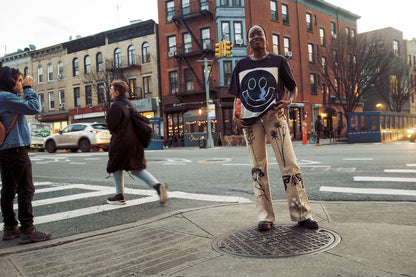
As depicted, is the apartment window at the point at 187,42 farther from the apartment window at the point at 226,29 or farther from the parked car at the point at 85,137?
the parked car at the point at 85,137

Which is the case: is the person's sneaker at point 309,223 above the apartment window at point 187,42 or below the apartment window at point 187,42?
below

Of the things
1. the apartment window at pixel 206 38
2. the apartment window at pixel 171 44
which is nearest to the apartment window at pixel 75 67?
the apartment window at pixel 171 44

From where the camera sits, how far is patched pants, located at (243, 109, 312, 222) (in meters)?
3.41

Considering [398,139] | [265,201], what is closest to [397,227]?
[265,201]

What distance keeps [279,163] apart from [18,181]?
2.56m

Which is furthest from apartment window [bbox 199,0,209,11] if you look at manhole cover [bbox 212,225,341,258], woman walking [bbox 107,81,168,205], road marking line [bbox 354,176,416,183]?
manhole cover [bbox 212,225,341,258]

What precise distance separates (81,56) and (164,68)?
35.0 feet

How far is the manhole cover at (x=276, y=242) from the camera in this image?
9.16ft

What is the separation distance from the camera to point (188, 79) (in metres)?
31.7

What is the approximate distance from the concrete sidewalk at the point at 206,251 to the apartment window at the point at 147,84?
30284 millimetres

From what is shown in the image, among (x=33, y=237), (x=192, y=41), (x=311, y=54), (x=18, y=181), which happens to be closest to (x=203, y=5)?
(x=192, y=41)

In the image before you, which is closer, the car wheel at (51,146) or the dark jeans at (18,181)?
the dark jeans at (18,181)

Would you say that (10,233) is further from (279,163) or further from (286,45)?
(286,45)

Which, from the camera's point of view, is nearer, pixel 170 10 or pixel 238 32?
pixel 238 32
